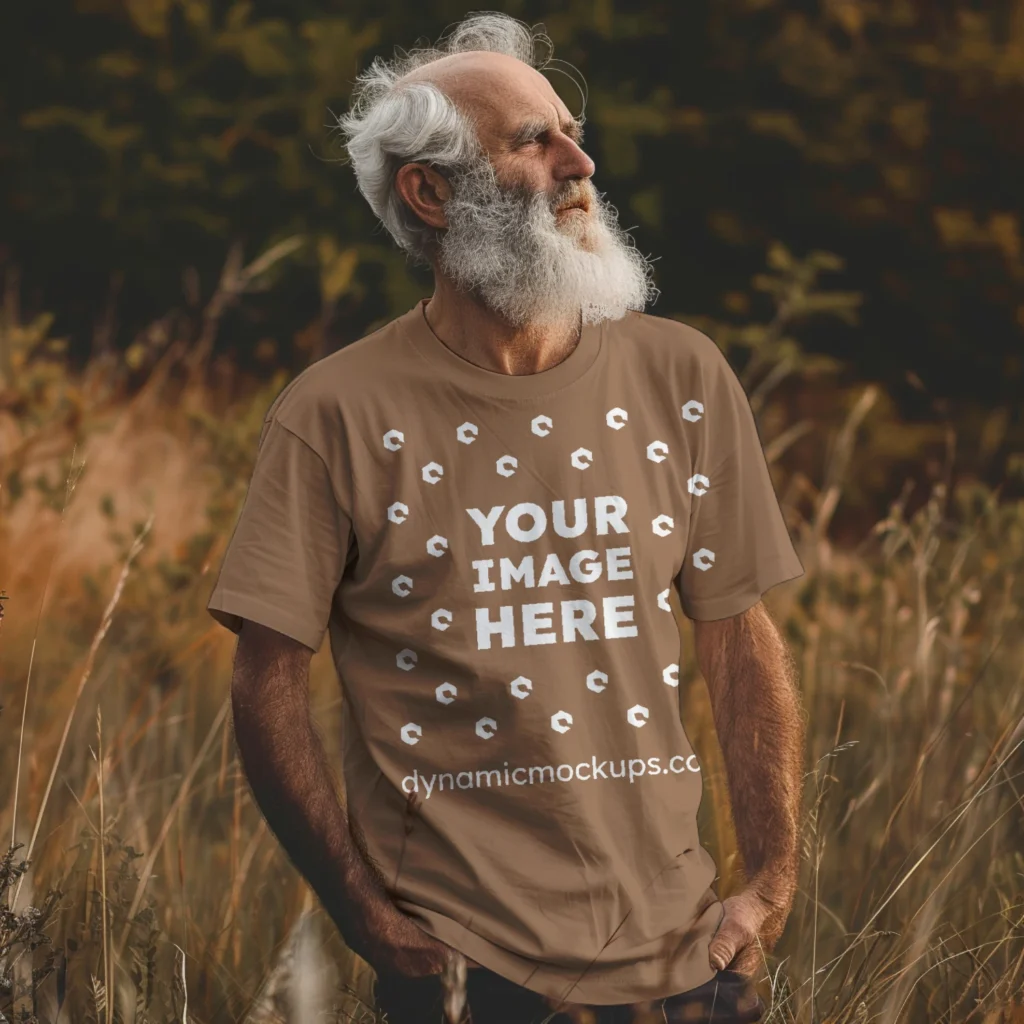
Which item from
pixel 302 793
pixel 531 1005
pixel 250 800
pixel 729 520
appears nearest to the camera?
pixel 531 1005

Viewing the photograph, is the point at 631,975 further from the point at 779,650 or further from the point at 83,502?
the point at 83,502

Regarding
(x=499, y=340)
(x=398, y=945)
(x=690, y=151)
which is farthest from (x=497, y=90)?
(x=690, y=151)

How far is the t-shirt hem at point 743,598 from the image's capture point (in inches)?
88.7

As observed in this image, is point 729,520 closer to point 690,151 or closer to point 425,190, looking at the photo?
point 425,190

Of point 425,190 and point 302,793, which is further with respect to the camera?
point 425,190

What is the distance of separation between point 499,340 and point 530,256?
0.39 ft

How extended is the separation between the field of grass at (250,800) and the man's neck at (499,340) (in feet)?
1.86

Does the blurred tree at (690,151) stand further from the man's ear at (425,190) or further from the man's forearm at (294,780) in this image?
the man's forearm at (294,780)

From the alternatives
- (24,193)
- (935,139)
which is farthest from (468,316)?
(24,193)

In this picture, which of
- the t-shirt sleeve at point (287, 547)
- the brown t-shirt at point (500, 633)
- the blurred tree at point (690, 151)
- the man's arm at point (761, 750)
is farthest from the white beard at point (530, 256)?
the blurred tree at point (690, 151)

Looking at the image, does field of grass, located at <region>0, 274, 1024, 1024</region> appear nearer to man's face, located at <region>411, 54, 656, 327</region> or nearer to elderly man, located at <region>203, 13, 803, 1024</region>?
elderly man, located at <region>203, 13, 803, 1024</region>

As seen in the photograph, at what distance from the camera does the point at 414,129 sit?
2262mm

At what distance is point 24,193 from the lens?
9.16 meters

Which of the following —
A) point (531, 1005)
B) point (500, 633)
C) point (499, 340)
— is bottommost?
point (531, 1005)
